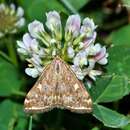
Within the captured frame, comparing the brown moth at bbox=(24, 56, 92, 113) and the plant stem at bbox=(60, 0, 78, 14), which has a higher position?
the plant stem at bbox=(60, 0, 78, 14)

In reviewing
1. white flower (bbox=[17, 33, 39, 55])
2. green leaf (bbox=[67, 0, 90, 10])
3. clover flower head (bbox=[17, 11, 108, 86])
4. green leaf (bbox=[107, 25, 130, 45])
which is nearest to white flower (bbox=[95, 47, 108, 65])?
clover flower head (bbox=[17, 11, 108, 86])

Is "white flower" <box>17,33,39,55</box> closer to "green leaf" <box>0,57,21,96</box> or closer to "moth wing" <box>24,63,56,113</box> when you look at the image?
"moth wing" <box>24,63,56,113</box>

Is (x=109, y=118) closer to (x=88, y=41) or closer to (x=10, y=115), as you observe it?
(x=88, y=41)

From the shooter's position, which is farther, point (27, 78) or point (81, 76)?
point (27, 78)

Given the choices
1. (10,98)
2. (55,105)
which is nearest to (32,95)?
(55,105)

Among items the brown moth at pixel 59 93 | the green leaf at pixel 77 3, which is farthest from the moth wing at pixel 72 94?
the green leaf at pixel 77 3

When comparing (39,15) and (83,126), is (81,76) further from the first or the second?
(39,15)

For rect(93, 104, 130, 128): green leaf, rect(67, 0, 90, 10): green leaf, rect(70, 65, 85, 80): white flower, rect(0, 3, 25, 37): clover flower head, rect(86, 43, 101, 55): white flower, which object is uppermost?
rect(67, 0, 90, 10): green leaf
